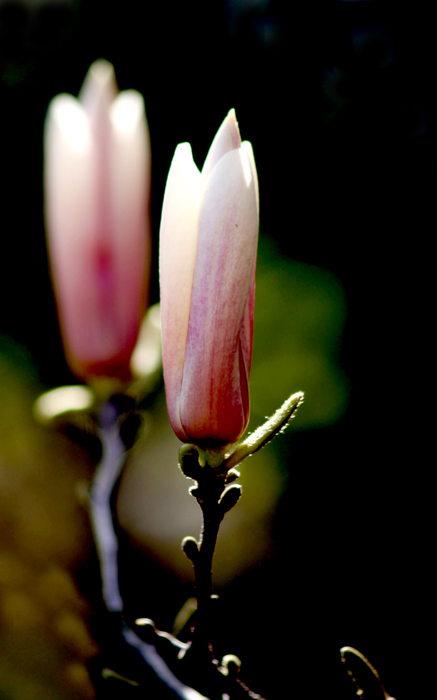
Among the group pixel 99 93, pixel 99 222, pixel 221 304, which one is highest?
pixel 99 93

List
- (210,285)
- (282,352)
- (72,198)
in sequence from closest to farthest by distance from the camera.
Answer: (210,285)
(72,198)
(282,352)

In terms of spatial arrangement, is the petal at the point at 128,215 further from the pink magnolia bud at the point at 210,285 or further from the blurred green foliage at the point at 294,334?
the blurred green foliage at the point at 294,334

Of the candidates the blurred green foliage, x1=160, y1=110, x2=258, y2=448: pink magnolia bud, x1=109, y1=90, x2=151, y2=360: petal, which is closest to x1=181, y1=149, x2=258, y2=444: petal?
x1=160, y1=110, x2=258, y2=448: pink magnolia bud

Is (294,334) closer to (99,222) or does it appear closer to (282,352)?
(282,352)

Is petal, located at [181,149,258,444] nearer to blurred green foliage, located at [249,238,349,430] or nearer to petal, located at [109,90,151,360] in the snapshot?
petal, located at [109,90,151,360]

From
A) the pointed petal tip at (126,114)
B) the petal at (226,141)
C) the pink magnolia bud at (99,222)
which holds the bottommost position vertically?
A: the petal at (226,141)

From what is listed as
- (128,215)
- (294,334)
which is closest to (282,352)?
(294,334)

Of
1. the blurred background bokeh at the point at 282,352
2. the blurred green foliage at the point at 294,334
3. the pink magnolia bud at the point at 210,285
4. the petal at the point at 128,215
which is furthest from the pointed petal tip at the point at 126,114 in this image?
the blurred green foliage at the point at 294,334
